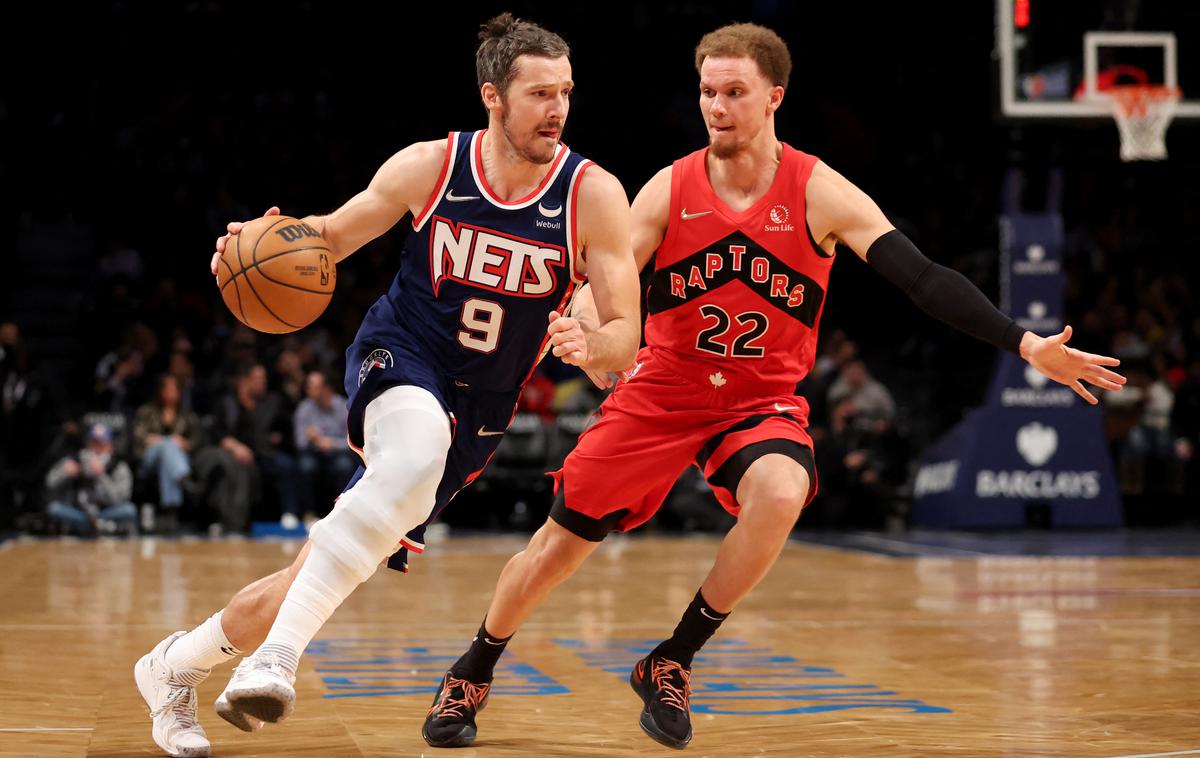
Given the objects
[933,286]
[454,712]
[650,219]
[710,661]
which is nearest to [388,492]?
[454,712]

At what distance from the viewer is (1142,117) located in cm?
1324

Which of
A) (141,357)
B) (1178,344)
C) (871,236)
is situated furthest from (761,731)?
(1178,344)

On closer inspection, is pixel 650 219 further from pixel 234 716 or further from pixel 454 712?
pixel 234 716

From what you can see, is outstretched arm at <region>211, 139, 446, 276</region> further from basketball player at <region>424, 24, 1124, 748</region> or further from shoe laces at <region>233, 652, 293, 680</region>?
shoe laces at <region>233, 652, 293, 680</region>

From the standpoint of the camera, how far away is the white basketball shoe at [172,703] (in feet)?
13.6

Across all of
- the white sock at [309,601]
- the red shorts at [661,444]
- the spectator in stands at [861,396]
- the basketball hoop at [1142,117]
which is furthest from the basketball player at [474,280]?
the spectator in stands at [861,396]

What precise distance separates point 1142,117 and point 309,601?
11.3 m

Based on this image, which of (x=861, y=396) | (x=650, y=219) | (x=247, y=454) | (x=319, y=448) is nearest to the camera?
(x=650, y=219)

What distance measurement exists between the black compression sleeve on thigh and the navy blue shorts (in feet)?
4.12

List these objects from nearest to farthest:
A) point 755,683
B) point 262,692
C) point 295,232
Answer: point 262,692, point 295,232, point 755,683

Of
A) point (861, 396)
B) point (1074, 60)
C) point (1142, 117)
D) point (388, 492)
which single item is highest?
point (1074, 60)

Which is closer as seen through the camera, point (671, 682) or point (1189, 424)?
point (671, 682)

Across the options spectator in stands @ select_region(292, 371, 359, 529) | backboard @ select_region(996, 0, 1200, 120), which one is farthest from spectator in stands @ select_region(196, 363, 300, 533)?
backboard @ select_region(996, 0, 1200, 120)

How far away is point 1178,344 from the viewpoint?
55.1 feet
